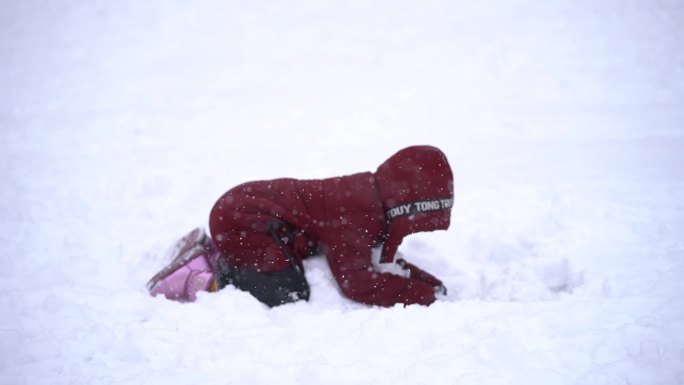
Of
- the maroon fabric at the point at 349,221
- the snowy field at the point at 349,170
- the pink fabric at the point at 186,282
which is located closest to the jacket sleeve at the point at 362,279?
the maroon fabric at the point at 349,221

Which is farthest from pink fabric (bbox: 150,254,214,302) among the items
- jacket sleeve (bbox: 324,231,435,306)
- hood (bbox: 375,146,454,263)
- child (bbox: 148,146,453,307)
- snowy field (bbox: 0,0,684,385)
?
hood (bbox: 375,146,454,263)

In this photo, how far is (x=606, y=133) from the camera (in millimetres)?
5832

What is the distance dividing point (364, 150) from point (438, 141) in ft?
2.89

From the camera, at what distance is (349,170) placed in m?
5.30

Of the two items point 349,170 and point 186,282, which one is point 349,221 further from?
point 349,170

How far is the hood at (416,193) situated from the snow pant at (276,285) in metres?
0.56

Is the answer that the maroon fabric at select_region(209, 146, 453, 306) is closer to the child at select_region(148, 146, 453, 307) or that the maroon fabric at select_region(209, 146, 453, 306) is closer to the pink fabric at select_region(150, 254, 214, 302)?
the child at select_region(148, 146, 453, 307)

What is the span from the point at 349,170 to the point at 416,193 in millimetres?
2311

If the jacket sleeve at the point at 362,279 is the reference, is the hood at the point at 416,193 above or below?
above

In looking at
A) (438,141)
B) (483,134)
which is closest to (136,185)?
(438,141)

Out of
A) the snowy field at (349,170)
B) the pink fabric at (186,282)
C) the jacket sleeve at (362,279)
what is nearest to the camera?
the snowy field at (349,170)

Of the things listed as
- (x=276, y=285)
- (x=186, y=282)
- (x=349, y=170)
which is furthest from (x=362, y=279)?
(x=349, y=170)

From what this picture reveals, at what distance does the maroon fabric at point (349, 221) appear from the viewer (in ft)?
10.0

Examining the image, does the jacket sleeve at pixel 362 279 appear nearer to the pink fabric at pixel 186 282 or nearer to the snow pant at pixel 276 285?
the snow pant at pixel 276 285
